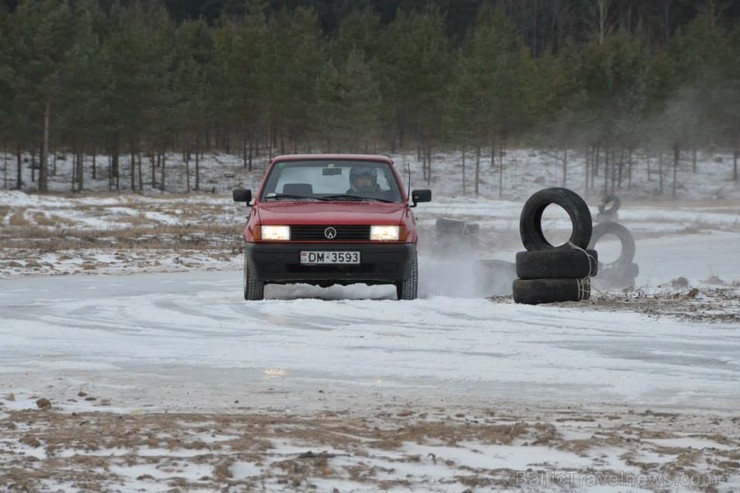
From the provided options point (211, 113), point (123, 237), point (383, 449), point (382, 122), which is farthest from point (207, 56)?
point (383, 449)

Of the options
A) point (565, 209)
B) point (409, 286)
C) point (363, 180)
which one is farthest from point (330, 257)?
point (565, 209)

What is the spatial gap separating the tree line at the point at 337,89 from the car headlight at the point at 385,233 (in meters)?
53.9

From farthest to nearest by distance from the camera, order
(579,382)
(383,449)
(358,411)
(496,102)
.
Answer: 1. (496,102)
2. (579,382)
3. (358,411)
4. (383,449)

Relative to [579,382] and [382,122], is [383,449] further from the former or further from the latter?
[382,122]

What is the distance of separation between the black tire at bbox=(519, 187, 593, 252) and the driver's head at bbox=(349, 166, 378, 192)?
1.71 meters

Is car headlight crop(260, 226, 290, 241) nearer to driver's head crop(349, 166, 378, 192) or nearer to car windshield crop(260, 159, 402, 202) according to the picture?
car windshield crop(260, 159, 402, 202)

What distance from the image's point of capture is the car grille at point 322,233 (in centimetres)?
1095

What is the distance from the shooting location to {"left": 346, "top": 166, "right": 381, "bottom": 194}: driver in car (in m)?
11.9

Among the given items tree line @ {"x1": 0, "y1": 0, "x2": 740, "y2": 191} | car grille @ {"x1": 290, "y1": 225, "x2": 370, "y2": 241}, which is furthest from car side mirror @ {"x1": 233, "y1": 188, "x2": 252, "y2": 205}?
tree line @ {"x1": 0, "y1": 0, "x2": 740, "y2": 191}

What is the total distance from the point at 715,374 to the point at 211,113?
74.2m

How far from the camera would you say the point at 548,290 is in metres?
11.3

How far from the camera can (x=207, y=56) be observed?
288ft

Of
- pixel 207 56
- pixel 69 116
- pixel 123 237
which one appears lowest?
pixel 123 237

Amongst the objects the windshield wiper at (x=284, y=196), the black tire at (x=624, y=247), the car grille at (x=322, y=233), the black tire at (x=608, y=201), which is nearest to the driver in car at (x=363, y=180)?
the windshield wiper at (x=284, y=196)
